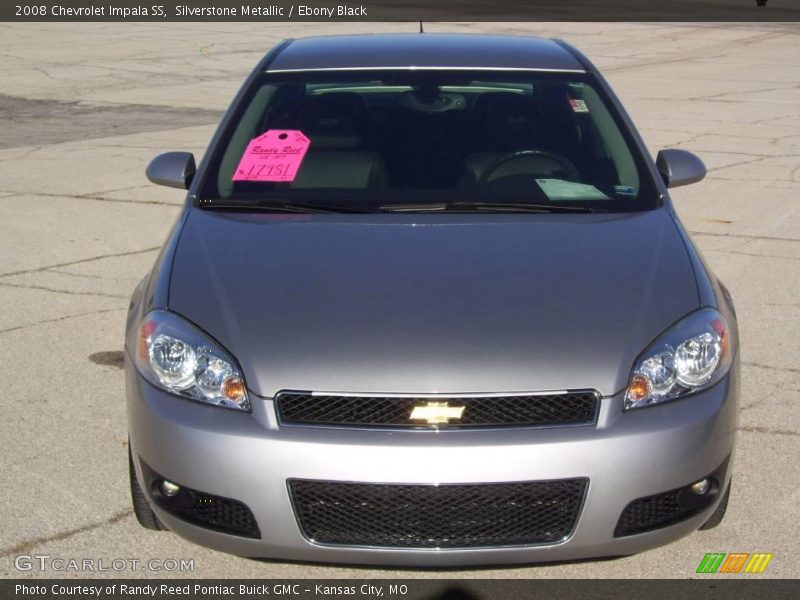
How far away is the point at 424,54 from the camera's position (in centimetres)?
544

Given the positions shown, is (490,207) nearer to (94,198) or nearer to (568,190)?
(568,190)

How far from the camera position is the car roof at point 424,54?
5.30m

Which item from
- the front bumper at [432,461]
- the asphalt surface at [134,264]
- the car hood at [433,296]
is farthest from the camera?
the asphalt surface at [134,264]

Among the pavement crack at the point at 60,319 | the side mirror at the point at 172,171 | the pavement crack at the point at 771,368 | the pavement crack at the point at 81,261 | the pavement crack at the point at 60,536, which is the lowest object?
the pavement crack at the point at 81,261

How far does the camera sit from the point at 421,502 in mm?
3477

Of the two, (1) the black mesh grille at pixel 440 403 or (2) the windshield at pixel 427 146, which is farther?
(2) the windshield at pixel 427 146

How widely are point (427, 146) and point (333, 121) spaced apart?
1.44 feet

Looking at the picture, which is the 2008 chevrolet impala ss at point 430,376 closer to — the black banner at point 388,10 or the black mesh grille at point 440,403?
the black mesh grille at point 440,403

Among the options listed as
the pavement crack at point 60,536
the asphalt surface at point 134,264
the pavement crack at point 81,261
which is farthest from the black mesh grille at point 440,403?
the pavement crack at point 81,261

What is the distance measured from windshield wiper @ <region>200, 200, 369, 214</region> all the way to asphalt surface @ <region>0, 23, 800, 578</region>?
108 centimetres

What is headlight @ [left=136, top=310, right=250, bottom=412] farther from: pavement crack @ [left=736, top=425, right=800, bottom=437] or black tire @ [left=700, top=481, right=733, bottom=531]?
pavement crack @ [left=736, top=425, right=800, bottom=437]

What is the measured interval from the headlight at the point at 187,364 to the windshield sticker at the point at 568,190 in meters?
1.62
